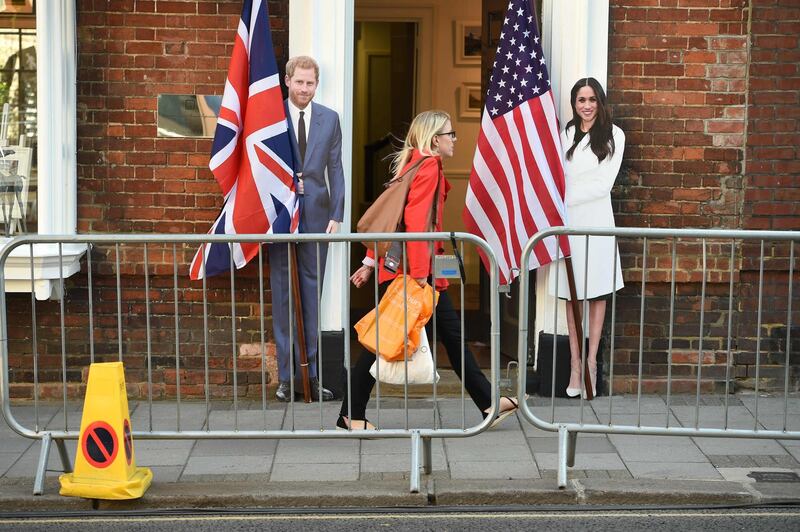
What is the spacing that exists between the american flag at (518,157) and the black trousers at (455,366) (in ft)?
3.26

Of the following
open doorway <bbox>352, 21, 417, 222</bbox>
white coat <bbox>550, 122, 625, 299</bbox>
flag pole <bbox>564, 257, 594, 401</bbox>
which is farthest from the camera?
open doorway <bbox>352, 21, 417, 222</bbox>

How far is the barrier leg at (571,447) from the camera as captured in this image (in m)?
6.62

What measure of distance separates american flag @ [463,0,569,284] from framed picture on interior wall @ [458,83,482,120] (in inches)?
124

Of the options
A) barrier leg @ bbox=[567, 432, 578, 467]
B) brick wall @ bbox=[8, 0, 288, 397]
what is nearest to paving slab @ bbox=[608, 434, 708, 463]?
barrier leg @ bbox=[567, 432, 578, 467]

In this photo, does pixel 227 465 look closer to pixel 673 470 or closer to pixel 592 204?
pixel 673 470

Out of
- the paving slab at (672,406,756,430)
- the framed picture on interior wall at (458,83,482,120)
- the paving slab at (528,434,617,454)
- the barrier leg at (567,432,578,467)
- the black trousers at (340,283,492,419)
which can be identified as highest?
the framed picture on interior wall at (458,83,482,120)

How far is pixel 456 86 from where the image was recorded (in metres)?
11.7

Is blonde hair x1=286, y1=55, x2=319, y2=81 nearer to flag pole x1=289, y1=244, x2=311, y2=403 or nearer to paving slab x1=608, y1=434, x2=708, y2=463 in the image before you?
flag pole x1=289, y1=244, x2=311, y2=403

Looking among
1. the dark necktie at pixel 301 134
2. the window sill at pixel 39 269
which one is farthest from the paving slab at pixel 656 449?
the window sill at pixel 39 269

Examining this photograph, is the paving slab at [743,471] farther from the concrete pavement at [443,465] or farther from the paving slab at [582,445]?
the paving slab at [582,445]

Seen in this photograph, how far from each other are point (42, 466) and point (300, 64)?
10.1ft

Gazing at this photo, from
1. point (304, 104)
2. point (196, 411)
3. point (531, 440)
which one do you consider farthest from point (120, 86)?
point (531, 440)

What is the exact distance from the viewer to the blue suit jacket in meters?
8.30

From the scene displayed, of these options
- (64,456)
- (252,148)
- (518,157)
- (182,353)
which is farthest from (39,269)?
(518,157)
